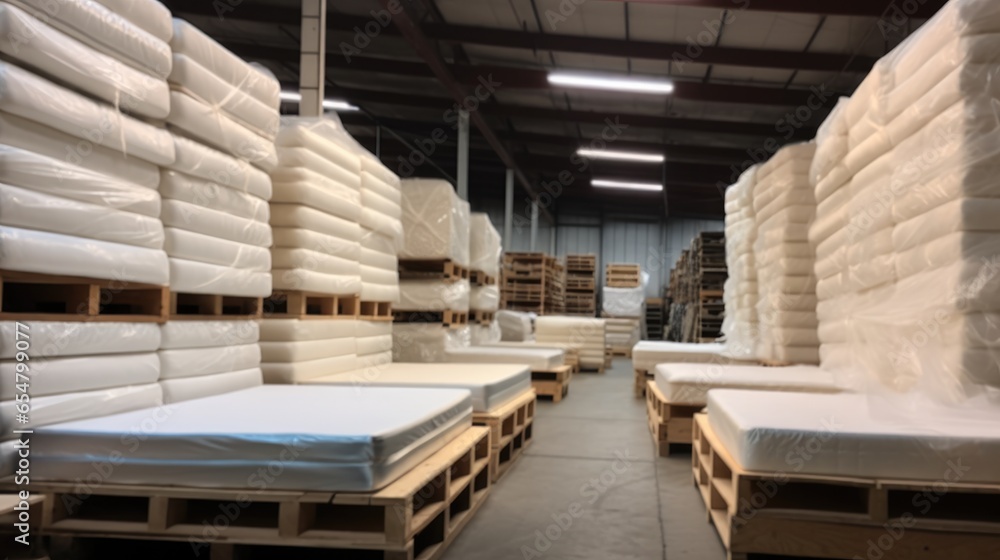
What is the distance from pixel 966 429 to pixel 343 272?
13.6 ft

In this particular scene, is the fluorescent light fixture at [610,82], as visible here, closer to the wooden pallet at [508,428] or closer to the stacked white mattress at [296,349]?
the wooden pallet at [508,428]

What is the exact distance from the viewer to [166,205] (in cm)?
346

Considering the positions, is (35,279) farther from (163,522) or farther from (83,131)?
(163,522)

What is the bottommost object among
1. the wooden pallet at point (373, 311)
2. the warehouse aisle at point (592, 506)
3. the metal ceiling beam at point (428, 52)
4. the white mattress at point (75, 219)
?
the warehouse aisle at point (592, 506)

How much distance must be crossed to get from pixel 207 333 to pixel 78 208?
1127 mm

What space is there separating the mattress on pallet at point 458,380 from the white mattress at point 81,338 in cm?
140

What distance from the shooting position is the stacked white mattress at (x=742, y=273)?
6852 millimetres

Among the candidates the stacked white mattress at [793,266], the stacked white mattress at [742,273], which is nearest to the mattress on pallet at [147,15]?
the stacked white mattress at [793,266]

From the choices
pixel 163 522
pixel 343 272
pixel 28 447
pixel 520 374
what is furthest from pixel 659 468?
pixel 28 447

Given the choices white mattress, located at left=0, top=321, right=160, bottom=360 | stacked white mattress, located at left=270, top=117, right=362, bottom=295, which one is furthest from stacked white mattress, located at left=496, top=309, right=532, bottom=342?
white mattress, located at left=0, top=321, right=160, bottom=360

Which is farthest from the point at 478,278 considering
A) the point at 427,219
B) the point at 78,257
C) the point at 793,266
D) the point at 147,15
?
the point at 78,257

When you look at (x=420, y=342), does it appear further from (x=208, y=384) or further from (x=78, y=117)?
(x=78, y=117)

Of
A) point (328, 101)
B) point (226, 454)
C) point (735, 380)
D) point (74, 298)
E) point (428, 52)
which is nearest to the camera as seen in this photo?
point (226, 454)

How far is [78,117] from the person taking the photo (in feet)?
9.19
